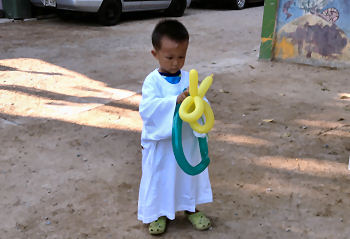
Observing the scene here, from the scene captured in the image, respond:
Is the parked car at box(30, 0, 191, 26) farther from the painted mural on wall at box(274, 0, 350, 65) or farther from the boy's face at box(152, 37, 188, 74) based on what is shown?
the boy's face at box(152, 37, 188, 74)

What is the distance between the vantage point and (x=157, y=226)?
2594 millimetres

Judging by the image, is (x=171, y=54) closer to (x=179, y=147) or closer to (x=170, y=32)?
(x=170, y=32)

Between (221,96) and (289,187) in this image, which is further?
(221,96)

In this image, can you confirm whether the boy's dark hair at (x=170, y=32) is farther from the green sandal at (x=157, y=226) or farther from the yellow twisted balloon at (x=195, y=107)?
the green sandal at (x=157, y=226)

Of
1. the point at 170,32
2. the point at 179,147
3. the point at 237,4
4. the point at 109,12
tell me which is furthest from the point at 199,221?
the point at 237,4

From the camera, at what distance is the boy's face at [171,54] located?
2207mm

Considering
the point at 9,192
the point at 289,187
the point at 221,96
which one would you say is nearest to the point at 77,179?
the point at 9,192

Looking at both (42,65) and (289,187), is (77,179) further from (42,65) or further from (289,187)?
(42,65)

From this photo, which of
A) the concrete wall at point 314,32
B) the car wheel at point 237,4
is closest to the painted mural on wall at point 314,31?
the concrete wall at point 314,32

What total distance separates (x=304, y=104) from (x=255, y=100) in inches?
21.8

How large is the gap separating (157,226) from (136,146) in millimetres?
1361

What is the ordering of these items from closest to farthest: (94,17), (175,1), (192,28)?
(192,28) < (94,17) < (175,1)

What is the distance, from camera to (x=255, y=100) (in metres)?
5.00

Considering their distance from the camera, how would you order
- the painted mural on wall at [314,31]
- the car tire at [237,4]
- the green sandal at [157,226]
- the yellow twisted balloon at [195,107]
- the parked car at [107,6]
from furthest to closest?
the car tire at [237,4]
the parked car at [107,6]
the painted mural on wall at [314,31]
the green sandal at [157,226]
the yellow twisted balloon at [195,107]
